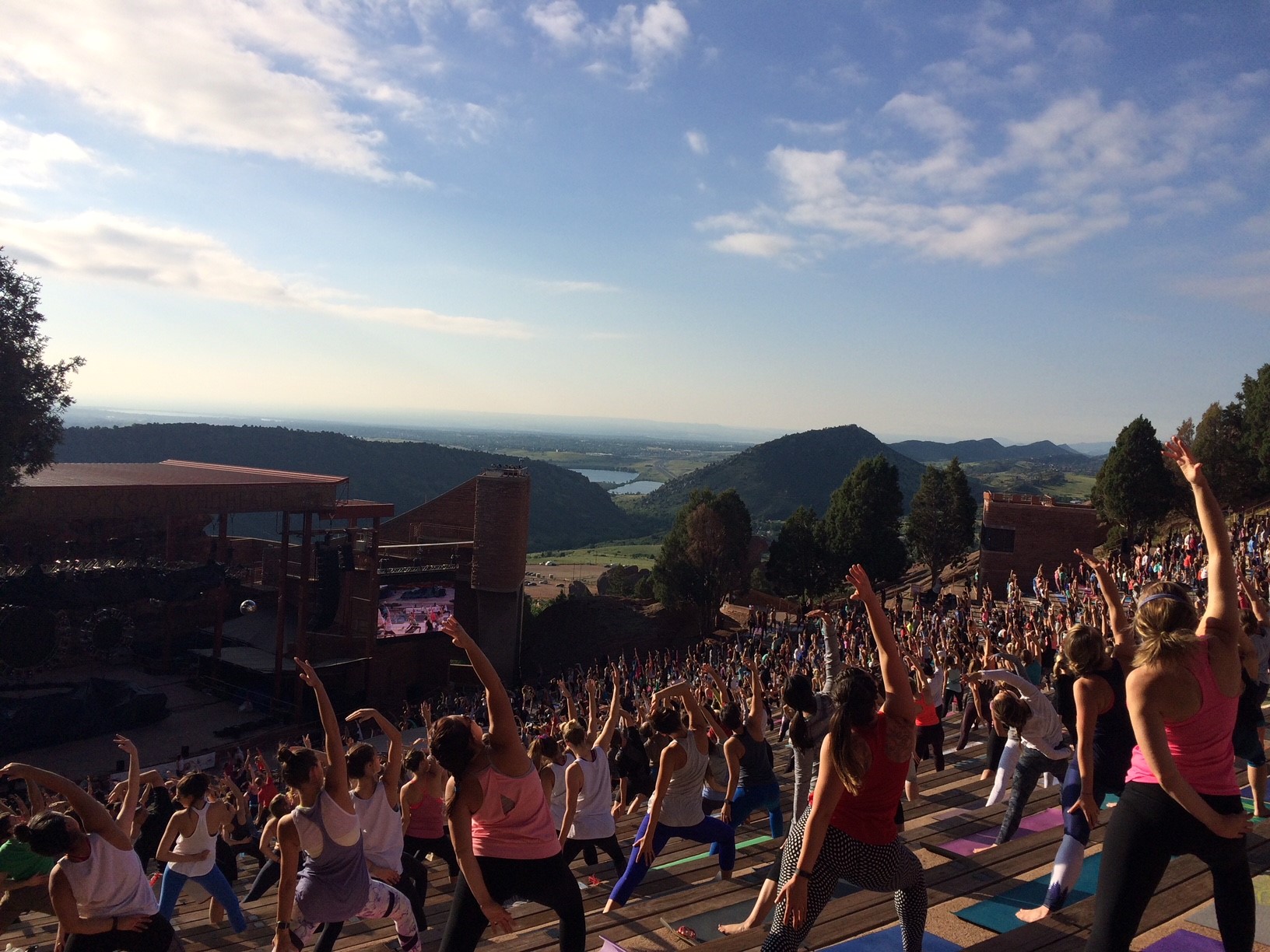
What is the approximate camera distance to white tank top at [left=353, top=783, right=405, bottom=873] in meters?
4.96

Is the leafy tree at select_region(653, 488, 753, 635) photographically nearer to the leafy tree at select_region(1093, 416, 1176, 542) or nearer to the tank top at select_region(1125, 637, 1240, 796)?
the leafy tree at select_region(1093, 416, 1176, 542)

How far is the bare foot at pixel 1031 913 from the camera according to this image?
468cm

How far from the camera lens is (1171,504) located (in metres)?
41.8

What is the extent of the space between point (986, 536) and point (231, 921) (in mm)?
41188

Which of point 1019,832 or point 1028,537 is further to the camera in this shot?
point 1028,537

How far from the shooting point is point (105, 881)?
414cm

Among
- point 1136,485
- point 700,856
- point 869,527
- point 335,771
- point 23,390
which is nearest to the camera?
point 335,771

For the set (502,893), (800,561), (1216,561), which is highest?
(1216,561)

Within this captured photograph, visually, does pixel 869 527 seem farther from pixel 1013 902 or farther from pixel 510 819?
pixel 510 819

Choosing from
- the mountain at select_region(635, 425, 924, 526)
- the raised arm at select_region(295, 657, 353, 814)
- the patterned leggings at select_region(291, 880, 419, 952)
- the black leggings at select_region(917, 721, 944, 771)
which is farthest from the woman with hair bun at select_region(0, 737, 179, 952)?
the mountain at select_region(635, 425, 924, 526)

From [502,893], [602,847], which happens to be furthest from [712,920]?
[502,893]

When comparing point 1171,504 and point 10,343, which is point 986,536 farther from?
point 10,343

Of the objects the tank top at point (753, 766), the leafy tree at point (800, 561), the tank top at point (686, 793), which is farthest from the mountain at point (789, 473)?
the tank top at point (686, 793)

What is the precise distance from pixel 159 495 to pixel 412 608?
9.56 meters
